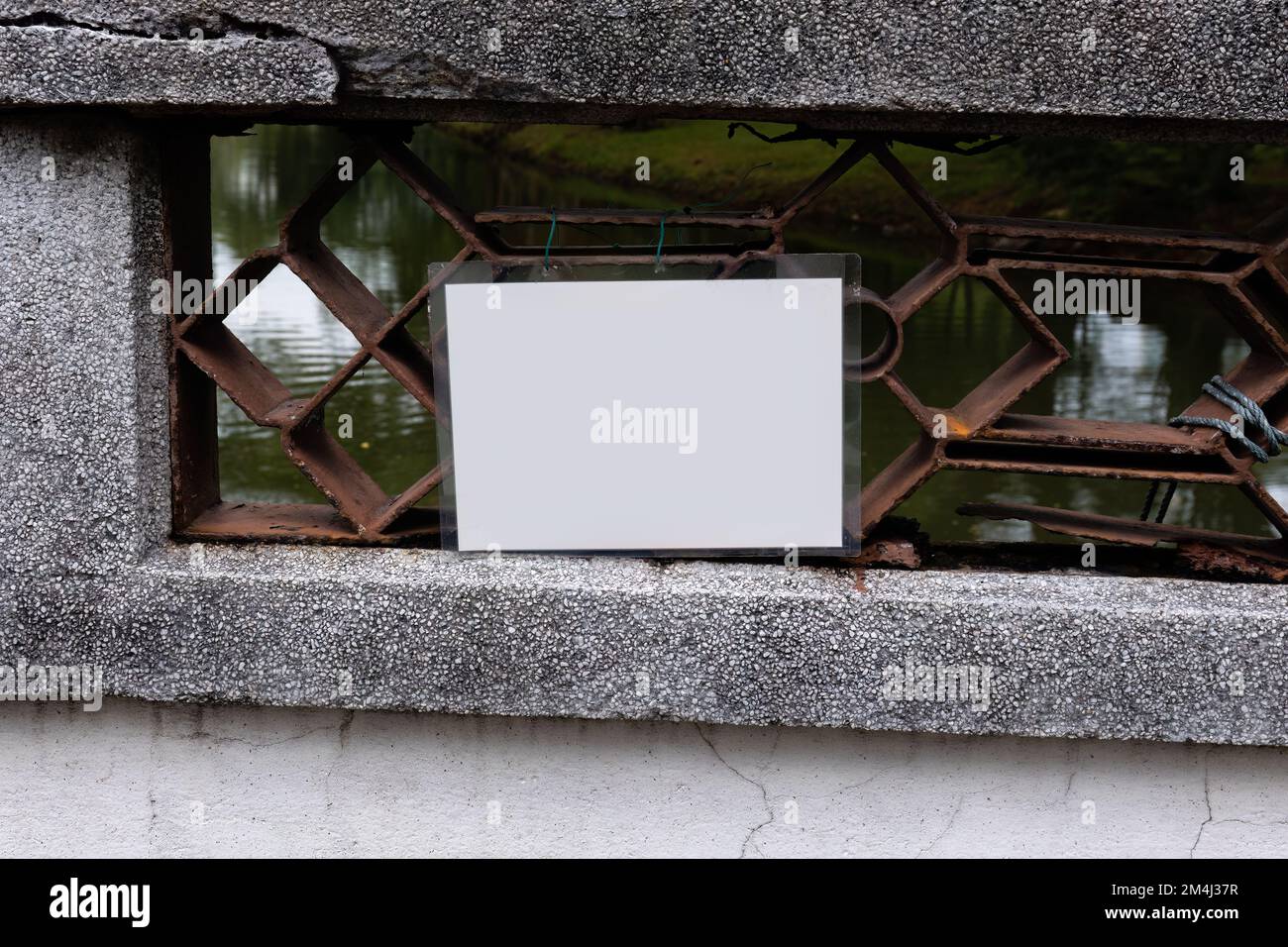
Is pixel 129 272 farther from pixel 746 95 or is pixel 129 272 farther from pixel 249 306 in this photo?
pixel 249 306

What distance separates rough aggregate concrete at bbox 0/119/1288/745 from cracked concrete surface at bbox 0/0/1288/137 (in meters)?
0.15

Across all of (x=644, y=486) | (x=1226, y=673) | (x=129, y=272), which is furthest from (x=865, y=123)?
(x=129, y=272)

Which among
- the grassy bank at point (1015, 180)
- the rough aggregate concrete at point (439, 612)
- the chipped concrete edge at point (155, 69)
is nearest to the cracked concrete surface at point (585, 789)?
the rough aggregate concrete at point (439, 612)

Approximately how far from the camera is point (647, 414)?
2.08 m

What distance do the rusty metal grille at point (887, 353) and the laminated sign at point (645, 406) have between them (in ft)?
0.16

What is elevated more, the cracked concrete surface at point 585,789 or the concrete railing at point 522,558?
the concrete railing at point 522,558

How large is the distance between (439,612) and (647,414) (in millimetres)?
448

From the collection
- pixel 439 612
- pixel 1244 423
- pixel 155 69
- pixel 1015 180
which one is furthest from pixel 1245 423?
pixel 1015 180

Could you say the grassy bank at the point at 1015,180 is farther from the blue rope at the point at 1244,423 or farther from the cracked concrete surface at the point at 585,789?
the cracked concrete surface at the point at 585,789

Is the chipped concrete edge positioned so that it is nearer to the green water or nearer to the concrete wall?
the concrete wall

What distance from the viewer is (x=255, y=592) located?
2080mm

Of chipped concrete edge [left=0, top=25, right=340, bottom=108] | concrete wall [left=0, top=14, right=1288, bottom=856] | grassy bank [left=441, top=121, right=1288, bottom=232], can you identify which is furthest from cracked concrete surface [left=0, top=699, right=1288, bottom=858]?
grassy bank [left=441, top=121, right=1288, bottom=232]

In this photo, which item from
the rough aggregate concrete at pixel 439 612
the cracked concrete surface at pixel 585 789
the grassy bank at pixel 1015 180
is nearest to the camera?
the rough aggregate concrete at pixel 439 612

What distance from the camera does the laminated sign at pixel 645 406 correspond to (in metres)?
2.06
